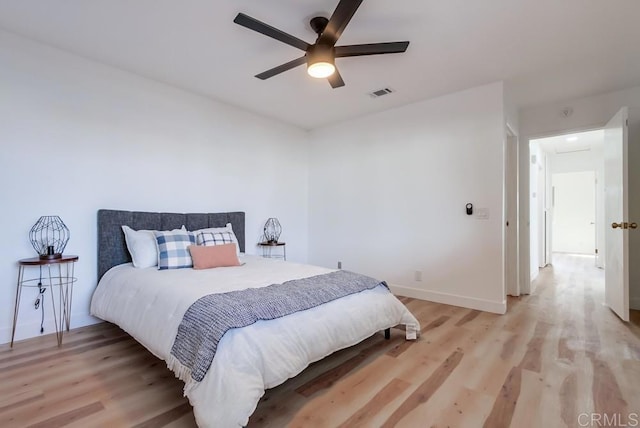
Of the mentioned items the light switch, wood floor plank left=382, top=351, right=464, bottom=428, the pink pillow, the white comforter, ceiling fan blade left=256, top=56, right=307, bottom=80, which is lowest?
wood floor plank left=382, top=351, right=464, bottom=428

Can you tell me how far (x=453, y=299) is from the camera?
143 inches

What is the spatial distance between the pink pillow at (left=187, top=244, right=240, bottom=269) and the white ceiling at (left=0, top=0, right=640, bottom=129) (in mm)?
1818

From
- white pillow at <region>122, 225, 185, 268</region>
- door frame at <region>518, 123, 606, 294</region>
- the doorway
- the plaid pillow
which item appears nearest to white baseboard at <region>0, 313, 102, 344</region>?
white pillow at <region>122, 225, 185, 268</region>

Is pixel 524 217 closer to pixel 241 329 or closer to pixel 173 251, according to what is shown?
pixel 241 329

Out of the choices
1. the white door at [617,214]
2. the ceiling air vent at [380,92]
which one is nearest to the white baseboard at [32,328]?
the ceiling air vent at [380,92]

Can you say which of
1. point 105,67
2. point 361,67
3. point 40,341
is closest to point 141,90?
point 105,67

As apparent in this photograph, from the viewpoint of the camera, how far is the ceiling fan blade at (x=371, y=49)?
6.98 feet

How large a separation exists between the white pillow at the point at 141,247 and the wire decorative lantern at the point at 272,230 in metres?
1.80

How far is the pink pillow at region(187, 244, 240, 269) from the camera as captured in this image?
2826 millimetres

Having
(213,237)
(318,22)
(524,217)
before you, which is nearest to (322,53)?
(318,22)

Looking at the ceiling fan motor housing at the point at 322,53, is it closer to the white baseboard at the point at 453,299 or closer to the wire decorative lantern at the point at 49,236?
the wire decorative lantern at the point at 49,236

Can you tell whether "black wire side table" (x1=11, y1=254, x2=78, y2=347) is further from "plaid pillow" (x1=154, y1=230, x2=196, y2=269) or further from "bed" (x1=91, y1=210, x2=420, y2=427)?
"plaid pillow" (x1=154, y1=230, x2=196, y2=269)

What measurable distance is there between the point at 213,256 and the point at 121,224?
1029 mm

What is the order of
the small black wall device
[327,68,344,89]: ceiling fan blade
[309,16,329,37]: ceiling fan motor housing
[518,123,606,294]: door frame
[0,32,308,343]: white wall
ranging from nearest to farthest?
[309,16,329,37]: ceiling fan motor housing
[327,68,344,89]: ceiling fan blade
[0,32,308,343]: white wall
the small black wall device
[518,123,606,294]: door frame
